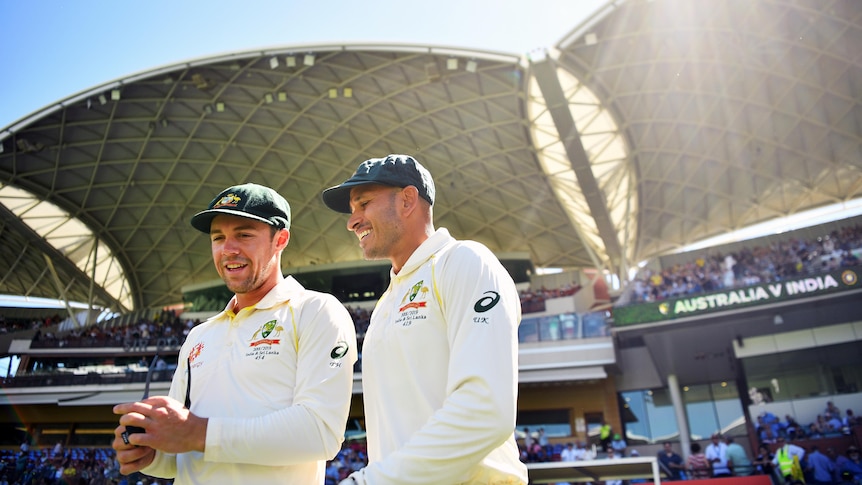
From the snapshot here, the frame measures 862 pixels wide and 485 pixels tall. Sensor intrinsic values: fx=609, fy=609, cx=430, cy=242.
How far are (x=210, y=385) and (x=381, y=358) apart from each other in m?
0.94

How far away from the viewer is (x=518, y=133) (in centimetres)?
2692

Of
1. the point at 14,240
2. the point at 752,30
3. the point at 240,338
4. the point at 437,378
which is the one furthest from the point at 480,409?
the point at 14,240

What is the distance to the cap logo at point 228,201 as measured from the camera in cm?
295

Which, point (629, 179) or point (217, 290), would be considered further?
point (217, 290)

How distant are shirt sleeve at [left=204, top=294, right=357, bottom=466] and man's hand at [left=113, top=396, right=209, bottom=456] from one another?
0.22ft

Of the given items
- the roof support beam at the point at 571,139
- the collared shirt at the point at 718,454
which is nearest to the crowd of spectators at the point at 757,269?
the roof support beam at the point at 571,139

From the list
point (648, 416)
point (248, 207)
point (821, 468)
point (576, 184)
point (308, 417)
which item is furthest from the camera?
point (576, 184)

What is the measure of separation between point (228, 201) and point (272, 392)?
0.94 meters

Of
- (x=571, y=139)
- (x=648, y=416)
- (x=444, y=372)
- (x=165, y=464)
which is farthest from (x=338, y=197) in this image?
(x=648, y=416)

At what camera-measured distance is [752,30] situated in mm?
20609

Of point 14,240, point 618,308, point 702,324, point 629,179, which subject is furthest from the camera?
point 14,240

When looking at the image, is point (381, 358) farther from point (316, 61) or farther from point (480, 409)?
point (316, 61)

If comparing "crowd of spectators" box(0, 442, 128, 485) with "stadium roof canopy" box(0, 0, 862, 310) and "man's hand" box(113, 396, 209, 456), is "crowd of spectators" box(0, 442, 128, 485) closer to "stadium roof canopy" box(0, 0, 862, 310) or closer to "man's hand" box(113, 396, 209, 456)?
"stadium roof canopy" box(0, 0, 862, 310)

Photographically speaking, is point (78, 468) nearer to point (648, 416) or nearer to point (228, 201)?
point (648, 416)
